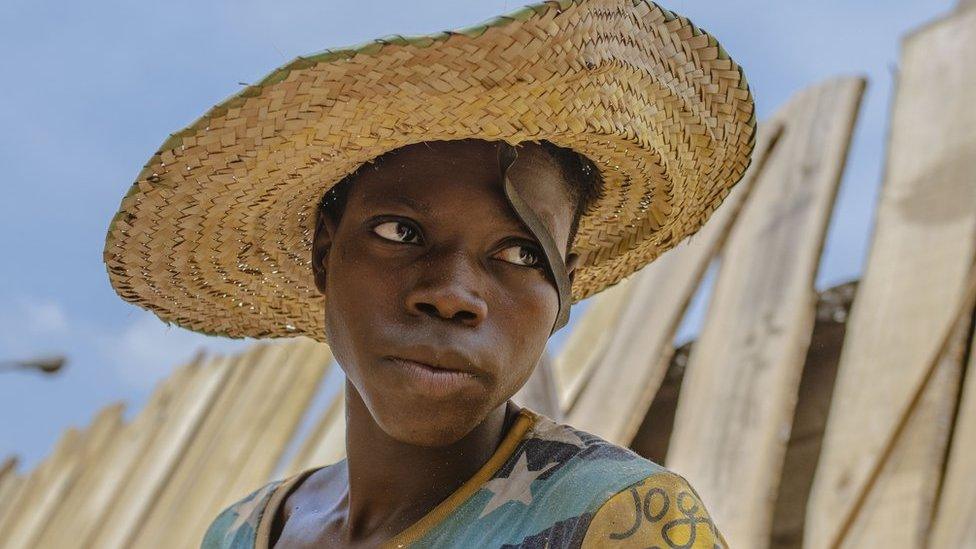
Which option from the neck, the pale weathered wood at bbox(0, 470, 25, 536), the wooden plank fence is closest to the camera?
the neck

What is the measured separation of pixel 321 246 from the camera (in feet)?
5.98

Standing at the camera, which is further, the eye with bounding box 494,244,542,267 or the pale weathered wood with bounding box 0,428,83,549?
the pale weathered wood with bounding box 0,428,83,549

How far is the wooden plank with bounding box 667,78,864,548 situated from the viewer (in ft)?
12.9

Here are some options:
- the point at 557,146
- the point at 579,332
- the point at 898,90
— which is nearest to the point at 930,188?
the point at 898,90

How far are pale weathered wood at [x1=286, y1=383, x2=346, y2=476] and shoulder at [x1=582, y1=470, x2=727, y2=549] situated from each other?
167 inches

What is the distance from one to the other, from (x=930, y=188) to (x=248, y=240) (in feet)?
9.48

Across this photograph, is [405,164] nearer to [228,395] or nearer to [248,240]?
[248,240]

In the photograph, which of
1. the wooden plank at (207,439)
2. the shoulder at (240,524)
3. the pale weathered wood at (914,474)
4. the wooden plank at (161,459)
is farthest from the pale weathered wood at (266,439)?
the shoulder at (240,524)

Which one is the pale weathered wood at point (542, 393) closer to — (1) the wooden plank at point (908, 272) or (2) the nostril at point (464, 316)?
(1) the wooden plank at point (908, 272)

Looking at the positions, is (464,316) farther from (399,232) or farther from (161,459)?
(161,459)

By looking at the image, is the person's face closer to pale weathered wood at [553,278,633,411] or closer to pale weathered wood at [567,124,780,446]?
pale weathered wood at [567,124,780,446]

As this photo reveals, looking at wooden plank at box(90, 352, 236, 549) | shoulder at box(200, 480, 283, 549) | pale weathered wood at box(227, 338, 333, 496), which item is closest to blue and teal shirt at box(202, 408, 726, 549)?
Result: shoulder at box(200, 480, 283, 549)

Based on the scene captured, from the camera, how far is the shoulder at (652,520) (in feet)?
4.67

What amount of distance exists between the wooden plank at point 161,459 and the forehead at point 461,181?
5.80 meters
